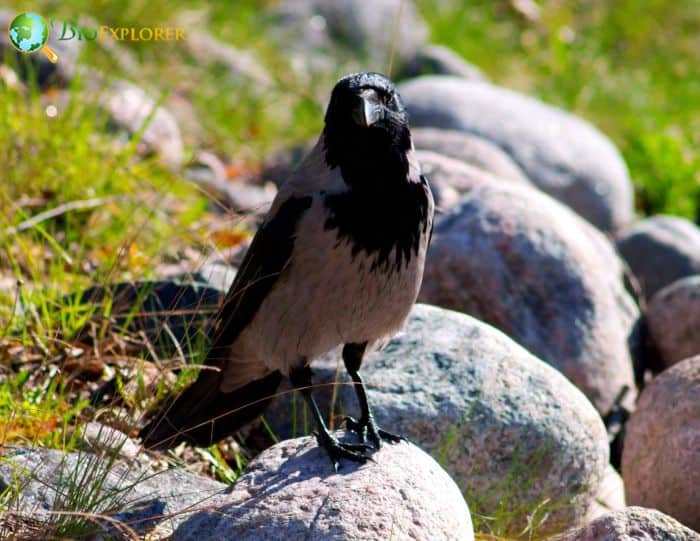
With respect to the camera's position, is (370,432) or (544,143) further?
(544,143)

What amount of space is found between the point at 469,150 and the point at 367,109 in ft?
12.5

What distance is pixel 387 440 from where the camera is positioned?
12.4 ft

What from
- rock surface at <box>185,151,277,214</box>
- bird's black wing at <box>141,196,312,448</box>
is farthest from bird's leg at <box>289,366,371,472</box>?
rock surface at <box>185,151,277,214</box>

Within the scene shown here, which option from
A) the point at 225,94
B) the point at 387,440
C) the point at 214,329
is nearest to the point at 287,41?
the point at 225,94

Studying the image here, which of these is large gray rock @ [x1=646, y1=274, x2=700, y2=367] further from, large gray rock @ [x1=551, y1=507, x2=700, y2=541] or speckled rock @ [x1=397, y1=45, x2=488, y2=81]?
speckled rock @ [x1=397, y1=45, x2=488, y2=81]

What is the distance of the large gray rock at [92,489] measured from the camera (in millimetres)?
3225

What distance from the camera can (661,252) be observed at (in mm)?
6980

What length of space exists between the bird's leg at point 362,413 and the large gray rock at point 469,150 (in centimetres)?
325

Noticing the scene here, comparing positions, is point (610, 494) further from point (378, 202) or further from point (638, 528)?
point (378, 202)

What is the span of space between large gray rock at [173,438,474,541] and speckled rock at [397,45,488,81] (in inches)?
286

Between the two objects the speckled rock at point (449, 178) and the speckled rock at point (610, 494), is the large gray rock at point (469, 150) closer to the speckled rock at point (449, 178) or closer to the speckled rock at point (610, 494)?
the speckled rock at point (449, 178)

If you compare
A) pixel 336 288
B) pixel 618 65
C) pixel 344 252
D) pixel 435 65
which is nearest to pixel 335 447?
pixel 336 288

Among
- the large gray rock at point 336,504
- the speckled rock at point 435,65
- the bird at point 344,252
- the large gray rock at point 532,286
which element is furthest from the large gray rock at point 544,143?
the large gray rock at point 336,504

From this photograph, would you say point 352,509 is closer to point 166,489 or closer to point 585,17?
point 166,489
